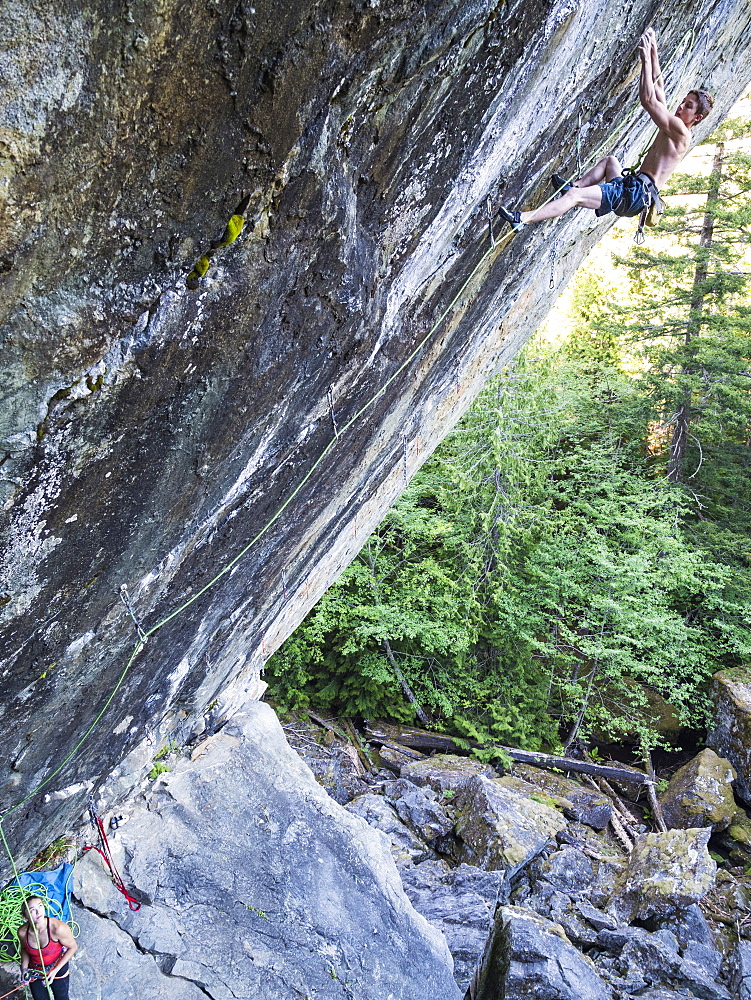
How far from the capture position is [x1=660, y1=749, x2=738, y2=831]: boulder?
34.1 feet

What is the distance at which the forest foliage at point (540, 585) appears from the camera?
11.1m

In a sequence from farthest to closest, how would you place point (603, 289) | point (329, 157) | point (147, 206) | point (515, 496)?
point (603, 289), point (515, 496), point (329, 157), point (147, 206)

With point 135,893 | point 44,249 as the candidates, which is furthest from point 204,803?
point 44,249

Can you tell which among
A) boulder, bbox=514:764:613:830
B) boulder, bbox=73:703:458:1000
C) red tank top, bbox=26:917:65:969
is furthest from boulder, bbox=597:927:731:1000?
red tank top, bbox=26:917:65:969

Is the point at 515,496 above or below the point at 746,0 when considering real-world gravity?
below

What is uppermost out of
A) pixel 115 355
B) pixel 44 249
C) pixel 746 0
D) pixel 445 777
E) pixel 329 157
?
pixel 44 249

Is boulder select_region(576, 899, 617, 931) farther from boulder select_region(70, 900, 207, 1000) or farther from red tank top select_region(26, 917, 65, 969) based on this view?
red tank top select_region(26, 917, 65, 969)

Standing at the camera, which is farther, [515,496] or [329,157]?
[515,496]

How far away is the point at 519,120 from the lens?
11.4 ft

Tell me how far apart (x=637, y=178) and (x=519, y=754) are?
975cm

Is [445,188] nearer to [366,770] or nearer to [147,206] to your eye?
[147,206]

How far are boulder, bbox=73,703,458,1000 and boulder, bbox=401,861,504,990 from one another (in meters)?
0.99

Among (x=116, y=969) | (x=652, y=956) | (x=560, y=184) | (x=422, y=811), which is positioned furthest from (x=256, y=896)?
(x=560, y=184)

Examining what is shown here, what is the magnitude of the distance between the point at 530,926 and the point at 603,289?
1870 centimetres
